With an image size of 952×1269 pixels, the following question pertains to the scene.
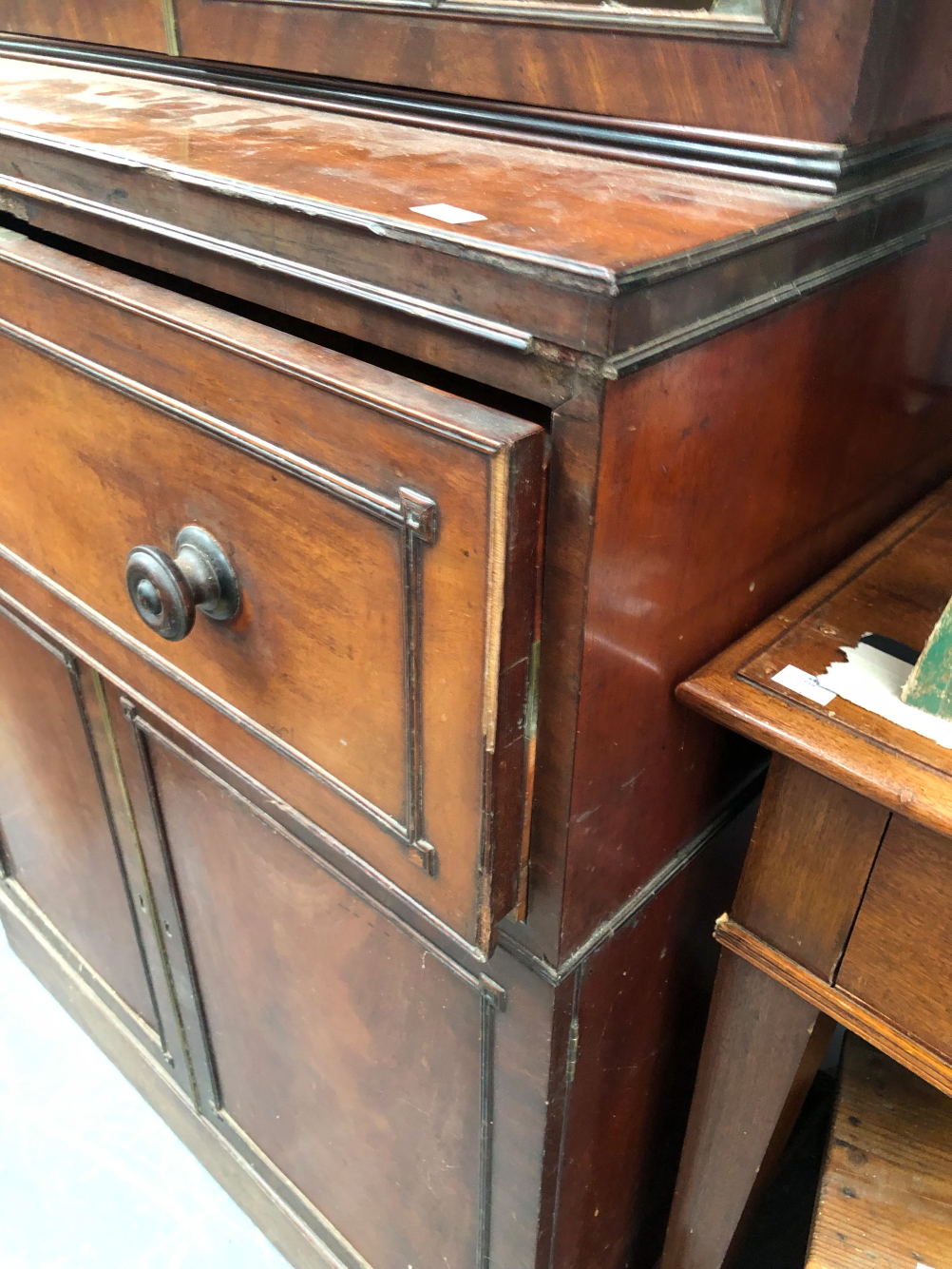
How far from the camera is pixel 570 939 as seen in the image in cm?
51

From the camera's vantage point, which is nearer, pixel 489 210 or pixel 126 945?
pixel 489 210

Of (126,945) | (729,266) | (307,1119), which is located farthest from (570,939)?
(126,945)

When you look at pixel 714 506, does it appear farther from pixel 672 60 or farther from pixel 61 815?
pixel 61 815

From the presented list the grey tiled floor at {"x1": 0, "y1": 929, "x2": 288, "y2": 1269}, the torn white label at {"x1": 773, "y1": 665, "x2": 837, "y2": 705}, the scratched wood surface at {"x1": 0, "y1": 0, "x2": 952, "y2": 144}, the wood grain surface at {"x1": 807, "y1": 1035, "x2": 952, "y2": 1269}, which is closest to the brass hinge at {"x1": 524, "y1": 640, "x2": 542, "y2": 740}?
the torn white label at {"x1": 773, "y1": 665, "x2": 837, "y2": 705}

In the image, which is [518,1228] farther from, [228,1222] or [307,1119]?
[228,1222]


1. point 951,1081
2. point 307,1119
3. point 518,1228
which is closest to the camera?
point 951,1081

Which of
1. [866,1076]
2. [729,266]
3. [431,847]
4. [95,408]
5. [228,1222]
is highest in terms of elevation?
[729,266]

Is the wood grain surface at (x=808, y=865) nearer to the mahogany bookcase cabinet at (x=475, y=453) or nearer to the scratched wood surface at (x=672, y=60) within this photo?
the mahogany bookcase cabinet at (x=475, y=453)

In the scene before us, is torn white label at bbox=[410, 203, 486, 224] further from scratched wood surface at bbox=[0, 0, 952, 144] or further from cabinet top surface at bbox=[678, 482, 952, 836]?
cabinet top surface at bbox=[678, 482, 952, 836]

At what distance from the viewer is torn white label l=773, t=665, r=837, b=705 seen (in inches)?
19.0

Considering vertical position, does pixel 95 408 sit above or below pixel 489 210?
below

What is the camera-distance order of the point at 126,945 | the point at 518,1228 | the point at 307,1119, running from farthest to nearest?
the point at 126,945, the point at 307,1119, the point at 518,1228

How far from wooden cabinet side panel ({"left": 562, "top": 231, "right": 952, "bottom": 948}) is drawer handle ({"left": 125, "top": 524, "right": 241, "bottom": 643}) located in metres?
0.20

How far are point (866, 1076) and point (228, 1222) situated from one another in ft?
2.50
